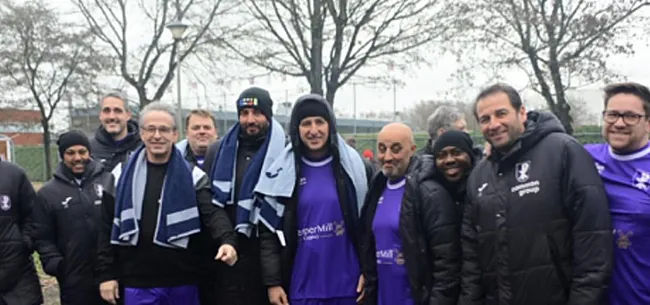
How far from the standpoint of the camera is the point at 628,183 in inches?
113

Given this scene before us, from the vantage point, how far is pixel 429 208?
339cm

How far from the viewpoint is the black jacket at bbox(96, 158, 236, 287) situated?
12.6ft

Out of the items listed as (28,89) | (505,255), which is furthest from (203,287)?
(28,89)

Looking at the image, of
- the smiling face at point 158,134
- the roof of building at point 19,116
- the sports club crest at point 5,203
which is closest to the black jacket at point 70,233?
the sports club crest at point 5,203

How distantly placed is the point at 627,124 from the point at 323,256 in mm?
1981

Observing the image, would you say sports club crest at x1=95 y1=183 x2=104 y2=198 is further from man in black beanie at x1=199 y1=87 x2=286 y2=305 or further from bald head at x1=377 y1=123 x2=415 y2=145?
bald head at x1=377 y1=123 x2=415 y2=145

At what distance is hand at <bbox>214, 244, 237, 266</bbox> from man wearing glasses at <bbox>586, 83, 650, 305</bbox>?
216 centimetres

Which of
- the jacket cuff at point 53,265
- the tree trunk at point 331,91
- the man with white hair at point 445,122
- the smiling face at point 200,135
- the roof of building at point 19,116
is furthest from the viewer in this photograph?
the roof of building at point 19,116

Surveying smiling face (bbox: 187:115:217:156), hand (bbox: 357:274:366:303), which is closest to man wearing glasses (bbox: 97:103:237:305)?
hand (bbox: 357:274:366:303)

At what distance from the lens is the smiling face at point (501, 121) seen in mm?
3041

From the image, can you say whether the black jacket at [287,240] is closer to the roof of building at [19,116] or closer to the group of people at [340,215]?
the group of people at [340,215]

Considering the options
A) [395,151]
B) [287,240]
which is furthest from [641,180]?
[287,240]

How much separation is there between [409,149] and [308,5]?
10928 mm

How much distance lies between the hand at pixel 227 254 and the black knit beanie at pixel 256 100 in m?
1.08
